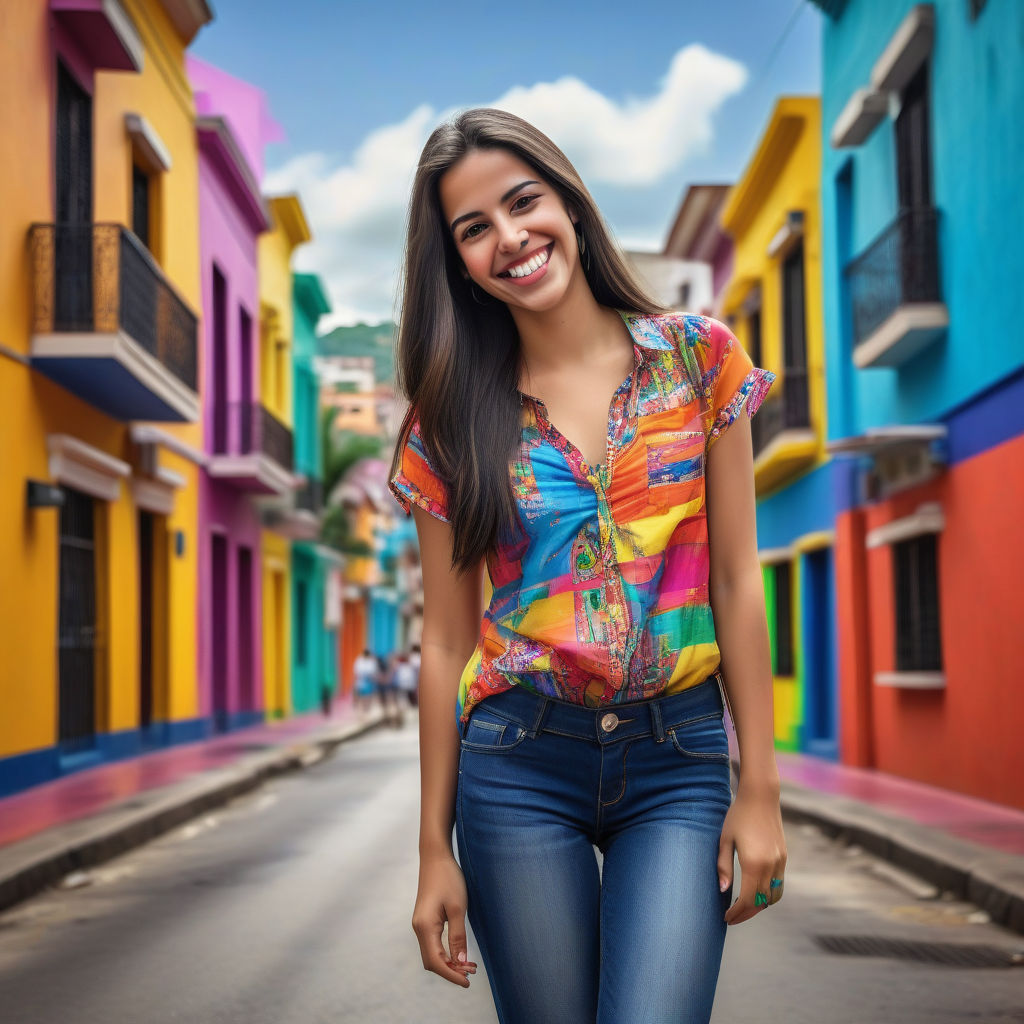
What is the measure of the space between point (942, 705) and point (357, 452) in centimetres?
2146

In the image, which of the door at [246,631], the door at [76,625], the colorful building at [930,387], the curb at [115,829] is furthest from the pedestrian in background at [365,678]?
the colorful building at [930,387]

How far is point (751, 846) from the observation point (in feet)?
6.56

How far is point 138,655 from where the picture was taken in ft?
55.6

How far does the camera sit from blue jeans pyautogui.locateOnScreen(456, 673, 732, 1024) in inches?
77.2

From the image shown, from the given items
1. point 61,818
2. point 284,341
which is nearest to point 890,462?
point 61,818

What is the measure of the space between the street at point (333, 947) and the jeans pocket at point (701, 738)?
10.1 feet

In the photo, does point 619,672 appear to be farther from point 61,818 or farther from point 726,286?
point 726,286

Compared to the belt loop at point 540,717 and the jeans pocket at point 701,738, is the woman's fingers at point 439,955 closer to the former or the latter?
the belt loop at point 540,717

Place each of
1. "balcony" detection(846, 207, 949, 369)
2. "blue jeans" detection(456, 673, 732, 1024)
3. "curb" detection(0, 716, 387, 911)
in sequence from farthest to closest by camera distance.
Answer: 1. "balcony" detection(846, 207, 949, 369)
2. "curb" detection(0, 716, 387, 911)
3. "blue jeans" detection(456, 673, 732, 1024)

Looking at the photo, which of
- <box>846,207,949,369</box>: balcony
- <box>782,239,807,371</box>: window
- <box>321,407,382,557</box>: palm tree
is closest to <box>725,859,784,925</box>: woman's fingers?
<box>846,207,949,369</box>: balcony

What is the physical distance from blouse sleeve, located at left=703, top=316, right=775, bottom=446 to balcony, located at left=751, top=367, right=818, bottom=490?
1483 centimetres

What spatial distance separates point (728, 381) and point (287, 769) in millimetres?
14266

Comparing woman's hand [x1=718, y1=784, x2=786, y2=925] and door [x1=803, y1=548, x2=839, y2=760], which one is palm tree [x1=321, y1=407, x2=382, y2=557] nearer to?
door [x1=803, y1=548, x2=839, y2=760]

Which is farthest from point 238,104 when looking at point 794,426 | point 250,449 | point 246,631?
point 794,426
